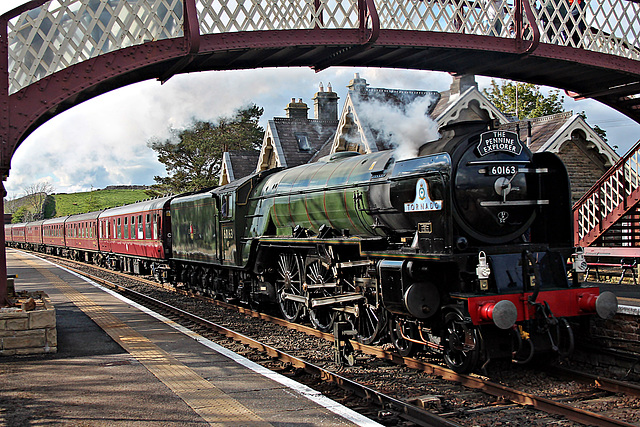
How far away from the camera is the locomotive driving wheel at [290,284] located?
35.8ft

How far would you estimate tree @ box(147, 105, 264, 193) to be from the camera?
41156mm

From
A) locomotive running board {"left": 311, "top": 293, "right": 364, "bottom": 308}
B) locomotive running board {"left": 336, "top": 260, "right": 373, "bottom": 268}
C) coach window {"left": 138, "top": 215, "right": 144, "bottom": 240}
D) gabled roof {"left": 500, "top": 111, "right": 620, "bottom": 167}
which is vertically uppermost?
gabled roof {"left": 500, "top": 111, "right": 620, "bottom": 167}

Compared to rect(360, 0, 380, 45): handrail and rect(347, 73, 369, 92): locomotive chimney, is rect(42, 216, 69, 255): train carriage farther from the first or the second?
rect(360, 0, 380, 45): handrail

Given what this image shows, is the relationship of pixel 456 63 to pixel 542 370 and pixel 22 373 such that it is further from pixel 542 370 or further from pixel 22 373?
pixel 22 373

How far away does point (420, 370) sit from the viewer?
7598 mm

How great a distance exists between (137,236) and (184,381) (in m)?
Answer: 16.8

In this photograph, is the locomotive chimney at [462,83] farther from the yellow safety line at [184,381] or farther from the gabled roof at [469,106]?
the yellow safety line at [184,381]

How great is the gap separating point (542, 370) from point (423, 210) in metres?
2.52

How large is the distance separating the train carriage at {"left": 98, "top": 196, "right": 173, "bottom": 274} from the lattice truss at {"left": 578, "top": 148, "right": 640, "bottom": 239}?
1230 cm

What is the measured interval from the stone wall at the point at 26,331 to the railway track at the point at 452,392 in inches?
110

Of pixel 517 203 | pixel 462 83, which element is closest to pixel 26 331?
pixel 517 203

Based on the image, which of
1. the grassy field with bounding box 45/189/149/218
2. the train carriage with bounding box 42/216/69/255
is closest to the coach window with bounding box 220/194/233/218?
the train carriage with bounding box 42/216/69/255

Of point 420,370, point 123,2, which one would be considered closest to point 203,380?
point 420,370

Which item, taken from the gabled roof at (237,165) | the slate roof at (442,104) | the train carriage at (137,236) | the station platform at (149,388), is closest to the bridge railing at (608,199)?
the slate roof at (442,104)
